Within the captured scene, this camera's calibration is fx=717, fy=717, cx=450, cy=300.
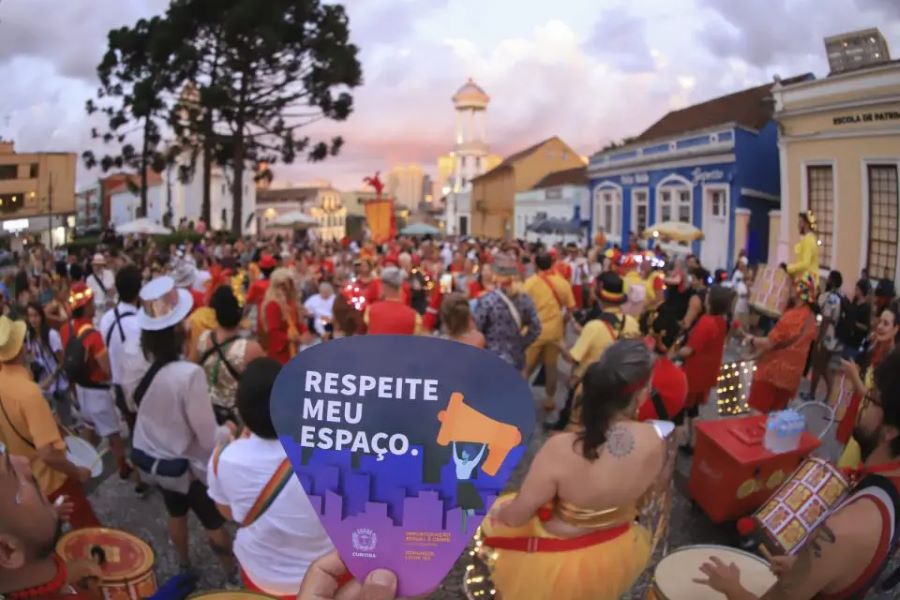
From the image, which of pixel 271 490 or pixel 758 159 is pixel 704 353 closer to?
pixel 271 490

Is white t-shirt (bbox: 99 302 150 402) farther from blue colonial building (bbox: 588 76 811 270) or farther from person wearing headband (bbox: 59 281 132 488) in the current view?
blue colonial building (bbox: 588 76 811 270)

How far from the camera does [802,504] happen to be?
275 centimetres

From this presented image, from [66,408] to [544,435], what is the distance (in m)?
4.99

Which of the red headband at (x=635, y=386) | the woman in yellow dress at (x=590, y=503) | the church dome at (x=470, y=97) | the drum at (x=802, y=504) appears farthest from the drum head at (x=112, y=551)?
the church dome at (x=470, y=97)

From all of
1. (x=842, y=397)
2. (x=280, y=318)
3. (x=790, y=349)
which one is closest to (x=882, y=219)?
(x=790, y=349)

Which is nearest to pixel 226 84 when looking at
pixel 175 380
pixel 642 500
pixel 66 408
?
pixel 66 408

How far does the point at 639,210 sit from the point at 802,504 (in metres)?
23.8

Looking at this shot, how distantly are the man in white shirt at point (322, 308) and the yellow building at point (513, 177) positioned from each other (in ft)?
138

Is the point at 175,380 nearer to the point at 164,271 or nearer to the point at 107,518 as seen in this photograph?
the point at 107,518

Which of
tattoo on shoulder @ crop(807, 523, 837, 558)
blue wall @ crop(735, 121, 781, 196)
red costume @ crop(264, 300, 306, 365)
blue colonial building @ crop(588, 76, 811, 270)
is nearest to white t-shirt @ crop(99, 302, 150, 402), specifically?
red costume @ crop(264, 300, 306, 365)

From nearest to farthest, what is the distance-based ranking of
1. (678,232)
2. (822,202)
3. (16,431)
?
(16,431) < (822,202) < (678,232)

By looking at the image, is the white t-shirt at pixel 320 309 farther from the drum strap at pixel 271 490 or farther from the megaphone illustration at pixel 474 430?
the megaphone illustration at pixel 474 430

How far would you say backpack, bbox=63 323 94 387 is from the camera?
5.09m

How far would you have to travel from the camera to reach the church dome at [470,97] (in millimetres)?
70312
